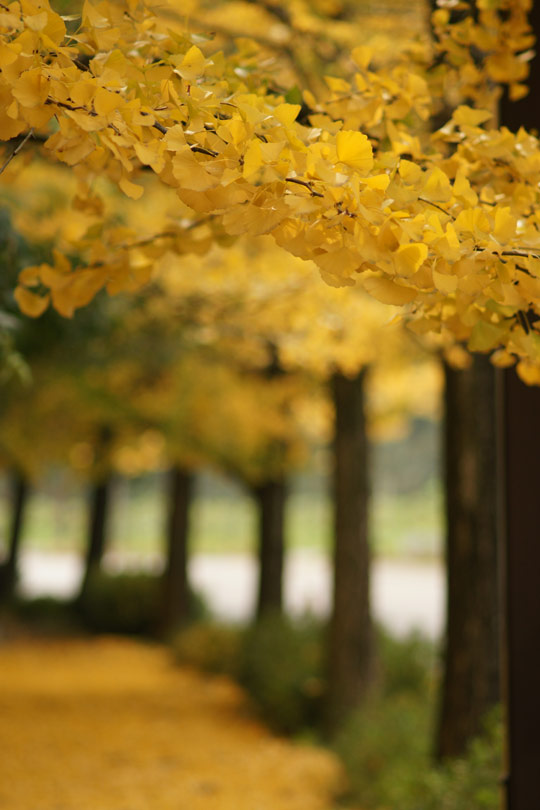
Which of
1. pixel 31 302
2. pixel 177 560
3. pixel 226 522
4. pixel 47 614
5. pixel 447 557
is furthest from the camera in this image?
pixel 226 522

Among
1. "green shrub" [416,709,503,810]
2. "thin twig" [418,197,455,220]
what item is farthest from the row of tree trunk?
"thin twig" [418,197,455,220]

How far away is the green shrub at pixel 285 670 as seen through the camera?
7.27 m

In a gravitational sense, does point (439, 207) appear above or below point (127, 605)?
above

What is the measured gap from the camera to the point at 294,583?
2731 centimetres

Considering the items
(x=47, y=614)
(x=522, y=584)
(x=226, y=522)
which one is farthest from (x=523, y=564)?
(x=226, y=522)

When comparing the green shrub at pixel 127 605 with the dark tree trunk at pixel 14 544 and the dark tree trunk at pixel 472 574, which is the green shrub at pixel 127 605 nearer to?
the dark tree trunk at pixel 14 544

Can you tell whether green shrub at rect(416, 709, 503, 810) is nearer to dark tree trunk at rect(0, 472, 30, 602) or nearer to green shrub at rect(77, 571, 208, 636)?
green shrub at rect(77, 571, 208, 636)

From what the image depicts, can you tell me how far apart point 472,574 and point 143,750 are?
10.8ft

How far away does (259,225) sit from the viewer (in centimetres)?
130

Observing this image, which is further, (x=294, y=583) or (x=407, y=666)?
(x=294, y=583)

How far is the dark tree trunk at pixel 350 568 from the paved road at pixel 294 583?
1.73 metres

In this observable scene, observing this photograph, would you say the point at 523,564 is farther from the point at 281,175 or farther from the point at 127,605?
the point at 127,605

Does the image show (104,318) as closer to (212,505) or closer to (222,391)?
(222,391)

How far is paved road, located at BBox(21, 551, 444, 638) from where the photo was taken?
15.2 meters
